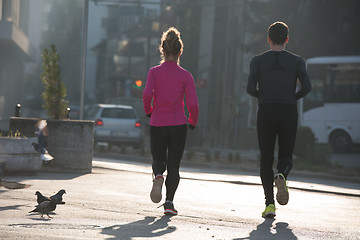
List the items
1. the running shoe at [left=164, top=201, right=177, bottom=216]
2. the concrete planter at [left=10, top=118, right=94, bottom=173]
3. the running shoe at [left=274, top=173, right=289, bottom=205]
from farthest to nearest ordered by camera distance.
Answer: the concrete planter at [left=10, top=118, right=94, bottom=173]
the running shoe at [left=164, top=201, right=177, bottom=216]
the running shoe at [left=274, top=173, right=289, bottom=205]

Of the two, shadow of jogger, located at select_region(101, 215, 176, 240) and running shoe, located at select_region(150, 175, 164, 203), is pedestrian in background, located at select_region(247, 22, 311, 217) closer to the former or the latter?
running shoe, located at select_region(150, 175, 164, 203)

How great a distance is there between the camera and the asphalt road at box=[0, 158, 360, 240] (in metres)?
Result: 6.02

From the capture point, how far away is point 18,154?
10977 millimetres

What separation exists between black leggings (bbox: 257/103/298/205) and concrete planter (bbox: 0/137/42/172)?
465cm

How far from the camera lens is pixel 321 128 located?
28891 mm

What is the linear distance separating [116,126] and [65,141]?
1192cm

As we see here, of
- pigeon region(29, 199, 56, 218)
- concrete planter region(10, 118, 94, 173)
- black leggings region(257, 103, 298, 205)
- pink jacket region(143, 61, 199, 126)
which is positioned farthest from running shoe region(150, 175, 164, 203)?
concrete planter region(10, 118, 94, 173)

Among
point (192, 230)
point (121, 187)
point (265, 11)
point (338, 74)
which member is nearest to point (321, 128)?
point (338, 74)

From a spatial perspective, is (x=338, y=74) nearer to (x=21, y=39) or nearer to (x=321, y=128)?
(x=321, y=128)

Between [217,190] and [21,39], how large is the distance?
1714 inches

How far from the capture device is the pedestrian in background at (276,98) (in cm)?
732

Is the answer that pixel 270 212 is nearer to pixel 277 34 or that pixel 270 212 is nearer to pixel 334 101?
pixel 277 34

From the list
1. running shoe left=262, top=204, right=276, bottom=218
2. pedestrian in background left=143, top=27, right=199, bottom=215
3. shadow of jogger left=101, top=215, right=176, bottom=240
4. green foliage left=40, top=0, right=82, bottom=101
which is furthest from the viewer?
green foliage left=40, top=0, right=82, bottom=101

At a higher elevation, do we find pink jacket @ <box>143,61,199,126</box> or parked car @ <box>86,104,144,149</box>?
pink jacket @ <box>143,61,199,126</box>
